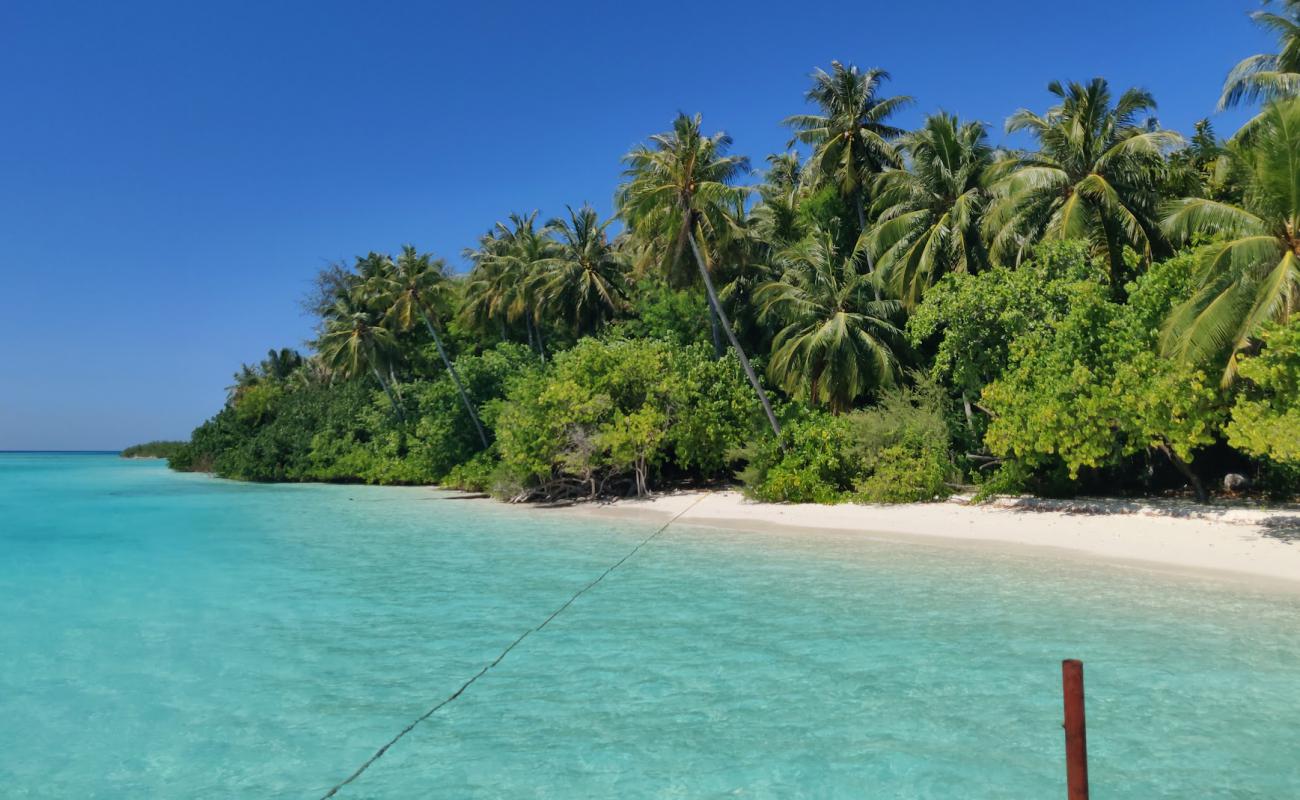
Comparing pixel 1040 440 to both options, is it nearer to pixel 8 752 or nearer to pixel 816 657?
pixel 816 657

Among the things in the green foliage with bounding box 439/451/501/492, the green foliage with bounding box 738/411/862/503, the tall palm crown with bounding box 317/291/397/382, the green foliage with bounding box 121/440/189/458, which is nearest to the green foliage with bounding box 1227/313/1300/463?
the green foliage with bounding box 738/411/862/503

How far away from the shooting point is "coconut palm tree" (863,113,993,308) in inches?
942

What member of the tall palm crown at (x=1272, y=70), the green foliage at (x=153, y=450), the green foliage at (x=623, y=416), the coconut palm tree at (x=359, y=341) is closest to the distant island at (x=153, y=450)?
the green foliage at (x=153, y=450)

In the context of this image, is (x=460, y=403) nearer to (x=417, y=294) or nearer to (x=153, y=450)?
(x=417, y=294)

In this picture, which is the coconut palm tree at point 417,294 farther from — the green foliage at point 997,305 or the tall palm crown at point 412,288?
the green foliage at point 997,305

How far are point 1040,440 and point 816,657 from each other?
438 inches

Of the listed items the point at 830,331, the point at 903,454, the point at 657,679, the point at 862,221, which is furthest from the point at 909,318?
the point at 657,679

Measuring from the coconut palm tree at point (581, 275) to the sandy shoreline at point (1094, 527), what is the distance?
1427 cm

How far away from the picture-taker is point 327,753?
633 cm

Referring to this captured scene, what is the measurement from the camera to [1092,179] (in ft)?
67.2

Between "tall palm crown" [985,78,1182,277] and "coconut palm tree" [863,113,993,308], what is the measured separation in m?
1.92

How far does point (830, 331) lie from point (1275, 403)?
12.8m

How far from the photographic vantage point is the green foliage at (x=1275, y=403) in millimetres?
11852

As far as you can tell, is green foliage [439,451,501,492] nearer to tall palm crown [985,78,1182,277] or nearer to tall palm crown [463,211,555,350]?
tall palm crown [463,211,555,350]
